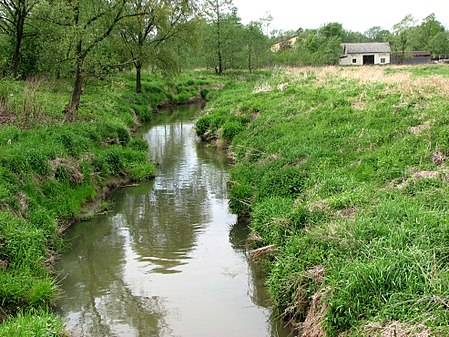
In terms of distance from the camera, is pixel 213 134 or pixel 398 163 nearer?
pixel 398 163

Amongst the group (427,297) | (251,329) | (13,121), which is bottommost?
(251,329)

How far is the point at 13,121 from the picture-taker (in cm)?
1520

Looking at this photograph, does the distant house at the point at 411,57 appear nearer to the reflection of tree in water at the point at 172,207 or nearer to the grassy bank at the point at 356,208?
the grassy bank at the point at 356,208

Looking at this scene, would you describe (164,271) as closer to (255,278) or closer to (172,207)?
(255,278)

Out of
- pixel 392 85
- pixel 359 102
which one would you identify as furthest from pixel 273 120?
pixel 392 85

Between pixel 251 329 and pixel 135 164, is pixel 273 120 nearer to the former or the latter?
pixel 135 164

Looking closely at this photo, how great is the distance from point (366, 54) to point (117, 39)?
68387 mm

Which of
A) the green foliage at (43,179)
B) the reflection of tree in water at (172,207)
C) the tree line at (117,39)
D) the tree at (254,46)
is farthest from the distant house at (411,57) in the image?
the green foliage at (43,179)

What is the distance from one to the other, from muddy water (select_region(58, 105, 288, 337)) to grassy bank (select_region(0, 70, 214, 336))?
Answer: 0.65 m

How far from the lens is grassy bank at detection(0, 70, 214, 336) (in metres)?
7.35

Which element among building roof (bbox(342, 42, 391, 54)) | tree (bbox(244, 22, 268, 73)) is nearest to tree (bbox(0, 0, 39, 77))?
Answer: tree (bbox(244, 22, 268, 73))

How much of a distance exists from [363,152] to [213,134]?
11.3 metres

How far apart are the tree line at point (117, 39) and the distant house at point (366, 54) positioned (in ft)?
73.3

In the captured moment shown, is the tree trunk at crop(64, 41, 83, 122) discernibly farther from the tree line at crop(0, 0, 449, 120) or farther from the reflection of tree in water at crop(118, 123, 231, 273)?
the reflection of tree in water at crop(118, 123, 231, 273)
